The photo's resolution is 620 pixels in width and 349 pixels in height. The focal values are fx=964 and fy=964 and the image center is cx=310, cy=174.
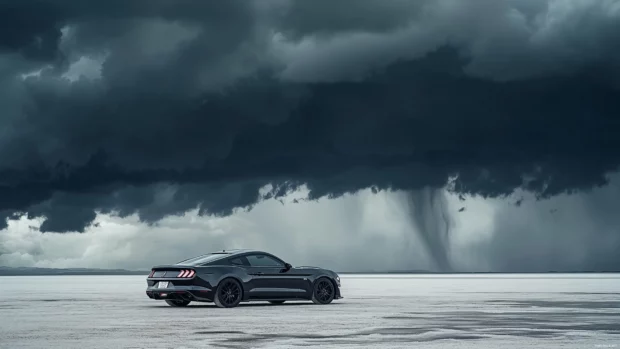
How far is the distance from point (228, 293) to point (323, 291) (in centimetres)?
305

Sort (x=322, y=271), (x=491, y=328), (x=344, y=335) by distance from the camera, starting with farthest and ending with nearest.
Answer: (x=322, y=271), (x=491, y=328), (x=344, y=335)

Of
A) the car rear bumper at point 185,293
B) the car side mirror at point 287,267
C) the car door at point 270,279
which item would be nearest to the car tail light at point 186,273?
the car rear bumper at point 185,293

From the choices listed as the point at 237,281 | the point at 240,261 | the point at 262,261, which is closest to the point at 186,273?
the point at 237,281

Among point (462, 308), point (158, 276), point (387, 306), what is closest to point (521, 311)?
point (462, 308)

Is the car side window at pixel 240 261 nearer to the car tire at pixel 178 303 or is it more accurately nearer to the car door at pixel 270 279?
the car door at pixel 270 279

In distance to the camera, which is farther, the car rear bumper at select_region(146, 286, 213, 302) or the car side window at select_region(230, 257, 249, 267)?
the car side window at select_region(230, 257, 249, 267)

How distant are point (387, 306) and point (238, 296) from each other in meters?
3.89

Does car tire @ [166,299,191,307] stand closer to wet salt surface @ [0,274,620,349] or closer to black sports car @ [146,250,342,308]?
black sports car @ [146,250,342,308]

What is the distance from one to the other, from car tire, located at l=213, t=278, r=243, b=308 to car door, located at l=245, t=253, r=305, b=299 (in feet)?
1.35

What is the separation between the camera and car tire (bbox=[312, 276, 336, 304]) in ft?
87.2

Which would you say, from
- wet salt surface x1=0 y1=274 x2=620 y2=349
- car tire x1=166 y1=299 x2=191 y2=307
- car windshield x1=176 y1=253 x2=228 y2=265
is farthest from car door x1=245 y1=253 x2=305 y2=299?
car tire x1=166 y1=299 x2=191 y2=307

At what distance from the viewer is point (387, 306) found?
989 inches

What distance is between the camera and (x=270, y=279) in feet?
84.3

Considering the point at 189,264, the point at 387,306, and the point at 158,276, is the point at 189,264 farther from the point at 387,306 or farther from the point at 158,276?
the point at 387,306
